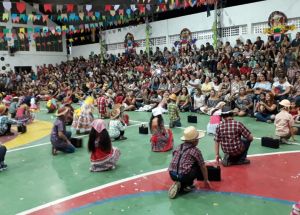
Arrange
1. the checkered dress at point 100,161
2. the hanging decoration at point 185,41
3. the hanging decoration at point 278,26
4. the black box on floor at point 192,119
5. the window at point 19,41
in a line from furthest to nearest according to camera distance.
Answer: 1. the window at point 19,41
2. the hanging decoration at point 185,41
3. the hanging decoration at point 278,26
4. the black box on floor at point 192,119
5. the checkered dress at point 100,161

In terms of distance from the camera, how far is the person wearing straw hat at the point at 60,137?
22.3 ft

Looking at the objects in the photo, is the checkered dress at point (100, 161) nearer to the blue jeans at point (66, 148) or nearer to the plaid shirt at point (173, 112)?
the blue jeans at point (66, 148)

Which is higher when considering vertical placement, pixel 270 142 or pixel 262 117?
pixel 262 117

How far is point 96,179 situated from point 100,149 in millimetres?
541

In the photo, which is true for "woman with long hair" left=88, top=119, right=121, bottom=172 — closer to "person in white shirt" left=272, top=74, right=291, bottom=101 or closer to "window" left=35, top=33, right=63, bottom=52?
"person in white shirt" left=272, top=74, right=291, bottom=101

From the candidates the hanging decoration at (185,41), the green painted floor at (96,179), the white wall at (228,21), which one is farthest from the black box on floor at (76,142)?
the hanging decoration at (185,41)

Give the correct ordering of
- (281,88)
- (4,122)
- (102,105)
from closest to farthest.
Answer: (4,122) → (281,88) → (102,105)

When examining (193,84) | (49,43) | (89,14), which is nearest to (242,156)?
(193,84)

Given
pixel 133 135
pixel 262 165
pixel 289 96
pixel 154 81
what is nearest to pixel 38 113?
pixel 154 81

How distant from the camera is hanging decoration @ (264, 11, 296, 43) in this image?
15295 millimetres

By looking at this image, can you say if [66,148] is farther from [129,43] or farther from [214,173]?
[129,43]

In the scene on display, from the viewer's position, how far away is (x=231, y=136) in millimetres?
5430

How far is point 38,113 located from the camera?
1389cm

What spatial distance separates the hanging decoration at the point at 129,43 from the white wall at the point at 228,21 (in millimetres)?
320
